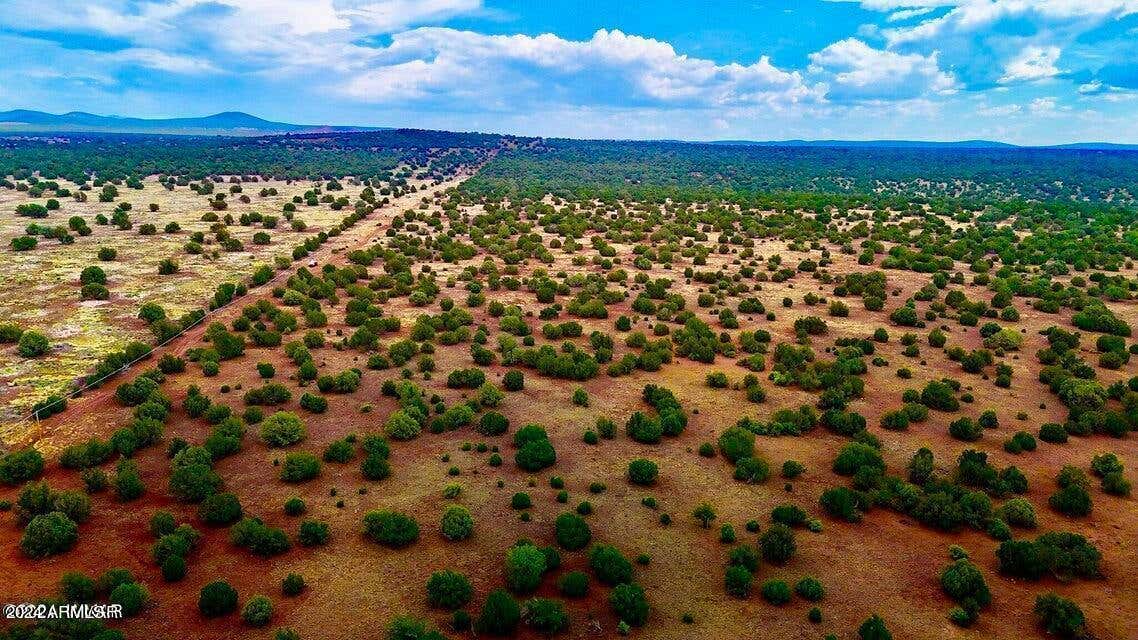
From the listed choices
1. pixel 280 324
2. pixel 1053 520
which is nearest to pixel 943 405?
pixel 1053 520

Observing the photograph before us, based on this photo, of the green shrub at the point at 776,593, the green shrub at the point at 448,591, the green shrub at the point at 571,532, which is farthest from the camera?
the green shrub at the point at 571,532

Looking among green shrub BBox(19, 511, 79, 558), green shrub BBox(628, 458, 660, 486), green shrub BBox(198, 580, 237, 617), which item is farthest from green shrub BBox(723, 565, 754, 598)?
green shrub BBox(19, 511, 79, 558)

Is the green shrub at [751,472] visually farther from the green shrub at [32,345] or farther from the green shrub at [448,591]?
the green shrub at [32,345]

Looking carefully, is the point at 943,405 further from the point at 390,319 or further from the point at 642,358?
the point at 390,319

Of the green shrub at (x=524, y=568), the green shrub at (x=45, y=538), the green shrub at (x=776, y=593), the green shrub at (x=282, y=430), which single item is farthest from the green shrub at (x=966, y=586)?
the green shrub at (x=45, y=538)

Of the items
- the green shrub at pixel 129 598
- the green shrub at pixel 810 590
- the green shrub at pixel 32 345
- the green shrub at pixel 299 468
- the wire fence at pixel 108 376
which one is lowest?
the green shrub at pixel 810 590

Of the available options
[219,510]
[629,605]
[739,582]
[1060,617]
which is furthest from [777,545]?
[219,510]

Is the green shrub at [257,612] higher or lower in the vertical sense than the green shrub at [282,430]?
lower

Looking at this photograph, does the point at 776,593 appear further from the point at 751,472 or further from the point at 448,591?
the point at 448,591

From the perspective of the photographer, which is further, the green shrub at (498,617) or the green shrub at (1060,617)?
the green shrub at (1060,617)

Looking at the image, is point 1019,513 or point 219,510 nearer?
point 219,510
